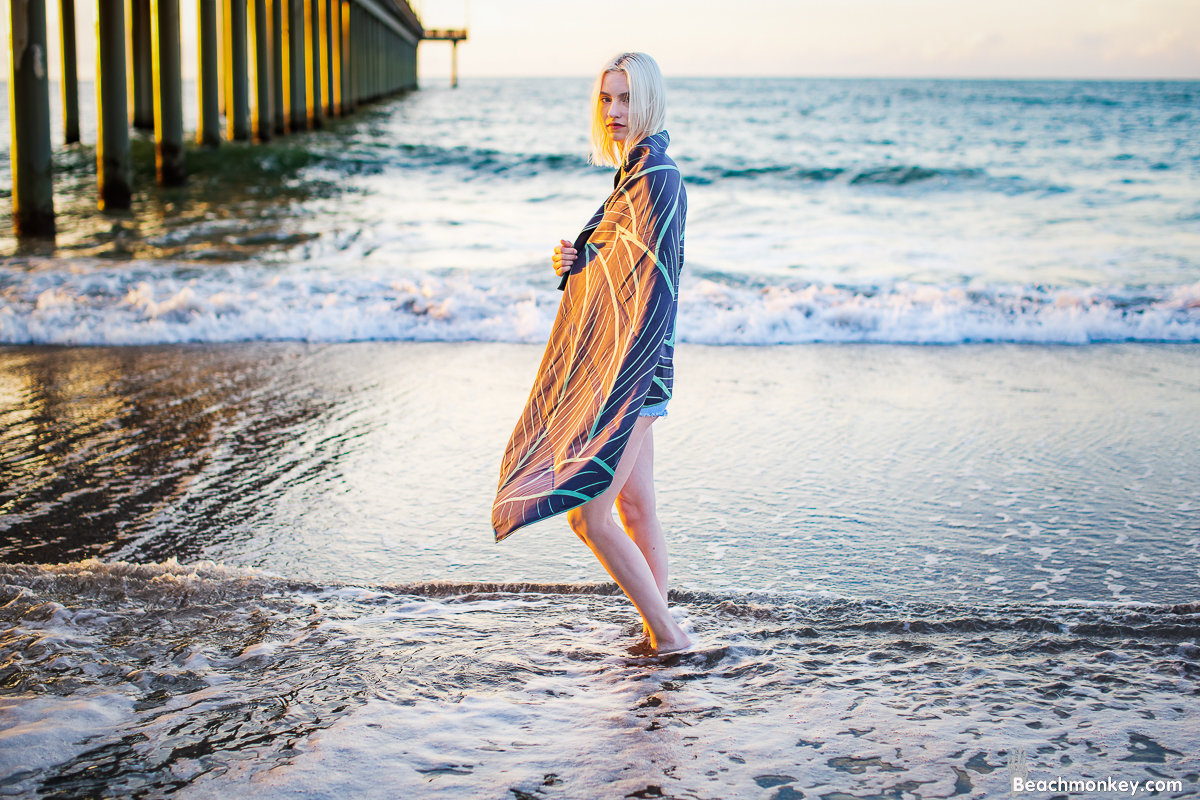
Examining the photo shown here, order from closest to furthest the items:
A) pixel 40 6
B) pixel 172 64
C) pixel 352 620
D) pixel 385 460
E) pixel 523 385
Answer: pixel 352 620, pixel 385 460, pixel 523 385, pixel 40 6, pixel 172 64

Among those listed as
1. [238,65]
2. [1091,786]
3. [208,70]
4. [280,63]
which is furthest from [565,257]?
[280,63]

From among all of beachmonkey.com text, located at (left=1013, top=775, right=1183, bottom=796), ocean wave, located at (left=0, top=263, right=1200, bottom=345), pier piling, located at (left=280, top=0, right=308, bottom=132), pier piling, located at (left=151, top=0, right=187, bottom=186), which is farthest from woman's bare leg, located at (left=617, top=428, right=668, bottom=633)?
pier piling, located at (left=280, top=0, right=308, bottom=132)

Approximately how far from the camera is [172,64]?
14.1 metres

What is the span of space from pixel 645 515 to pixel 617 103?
1009mm

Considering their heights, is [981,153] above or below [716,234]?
above

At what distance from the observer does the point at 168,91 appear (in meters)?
14.1

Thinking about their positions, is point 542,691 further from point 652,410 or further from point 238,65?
point 238,65

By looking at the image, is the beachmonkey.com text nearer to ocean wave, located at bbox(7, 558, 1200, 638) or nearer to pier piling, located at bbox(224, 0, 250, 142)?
ocean wave, located at bbox(7, 558, 1200, 638)

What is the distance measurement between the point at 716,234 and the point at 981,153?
601 inches

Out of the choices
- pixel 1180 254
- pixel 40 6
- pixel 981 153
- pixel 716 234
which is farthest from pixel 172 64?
pixel 981 153

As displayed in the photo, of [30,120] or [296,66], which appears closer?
[30,120]

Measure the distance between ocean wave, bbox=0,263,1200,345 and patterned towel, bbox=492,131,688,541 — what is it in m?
4.12

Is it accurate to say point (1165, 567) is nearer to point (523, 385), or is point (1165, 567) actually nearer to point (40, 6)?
point (523, 385)

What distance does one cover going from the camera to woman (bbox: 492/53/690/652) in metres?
2.06
